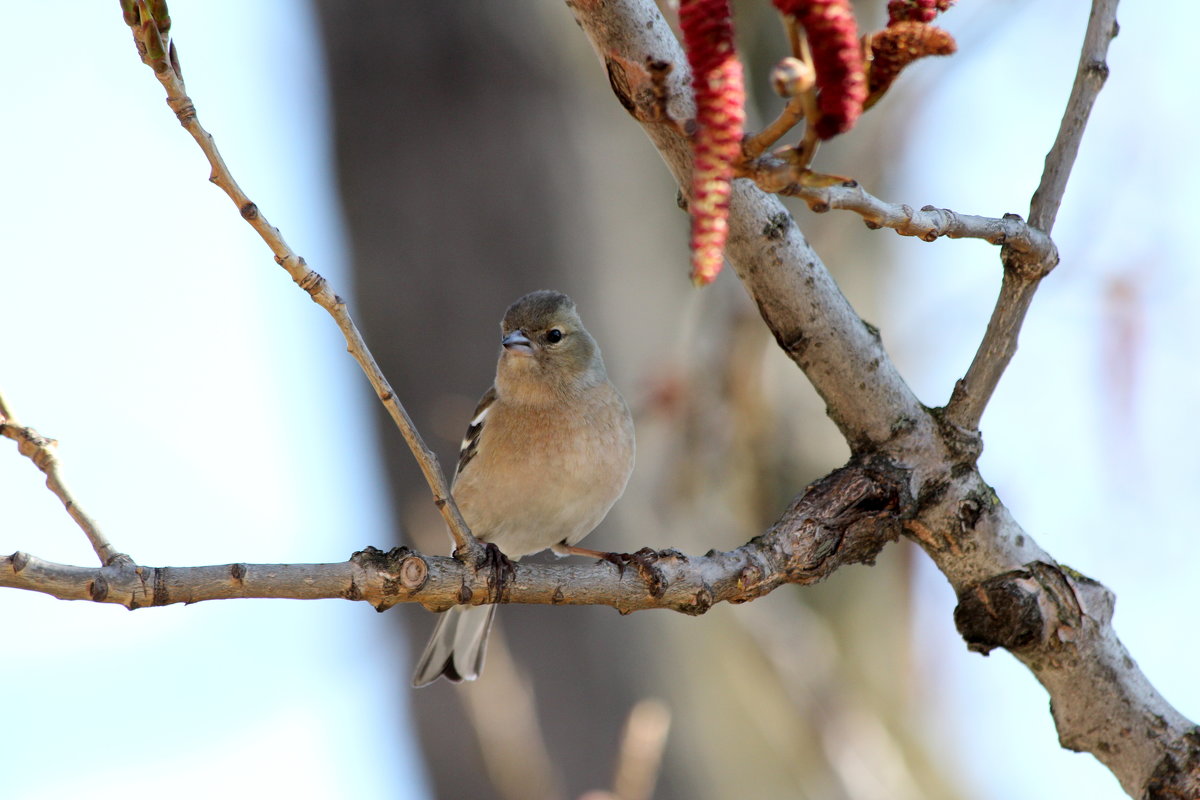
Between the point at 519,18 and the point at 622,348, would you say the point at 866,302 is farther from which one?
the point at 519,18

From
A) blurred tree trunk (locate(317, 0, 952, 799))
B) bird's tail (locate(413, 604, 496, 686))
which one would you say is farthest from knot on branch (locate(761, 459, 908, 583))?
blurred tree trunk (locate(317, 0, 952, 799))

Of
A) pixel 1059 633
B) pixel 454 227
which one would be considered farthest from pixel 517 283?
pixel 1059 633

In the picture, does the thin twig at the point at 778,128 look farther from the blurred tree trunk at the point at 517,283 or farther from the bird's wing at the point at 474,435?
the blurred tree trunk at the point at 517,283

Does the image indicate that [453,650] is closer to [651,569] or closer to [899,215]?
[651,569]

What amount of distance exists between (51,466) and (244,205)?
80 cm

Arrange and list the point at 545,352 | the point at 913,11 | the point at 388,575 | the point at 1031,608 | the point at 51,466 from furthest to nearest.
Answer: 1. the point at 545,352
2. the point at 1031,608
3. the point at 388,575
4. the point at 51,466
5. the point at 913,11

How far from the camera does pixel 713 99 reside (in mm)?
1646

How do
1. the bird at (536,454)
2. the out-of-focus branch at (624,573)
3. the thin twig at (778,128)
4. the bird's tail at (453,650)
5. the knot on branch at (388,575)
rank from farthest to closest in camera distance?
the bird's tail at (453,650) < the bird at (536,454) < the knot on branch at (388,575) < the out-of-focus branch at (624,573) < the thin twig at (778,128)

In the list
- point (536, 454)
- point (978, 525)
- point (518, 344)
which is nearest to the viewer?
point (978, 525)

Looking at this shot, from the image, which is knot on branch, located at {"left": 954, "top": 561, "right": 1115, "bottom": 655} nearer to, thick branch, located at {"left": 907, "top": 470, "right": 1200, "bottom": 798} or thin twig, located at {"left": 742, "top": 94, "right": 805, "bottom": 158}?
thick branch, located at {"left": 907, "top": 470, "right": 1200, "bottom": 798}

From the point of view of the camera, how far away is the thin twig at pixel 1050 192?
3.14m

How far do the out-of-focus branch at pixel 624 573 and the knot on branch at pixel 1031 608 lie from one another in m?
0.35

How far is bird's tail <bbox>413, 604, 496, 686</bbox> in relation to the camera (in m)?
5.60

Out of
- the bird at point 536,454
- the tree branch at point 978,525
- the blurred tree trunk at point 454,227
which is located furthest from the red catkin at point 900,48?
the blurred tree trunk at point 454,227
